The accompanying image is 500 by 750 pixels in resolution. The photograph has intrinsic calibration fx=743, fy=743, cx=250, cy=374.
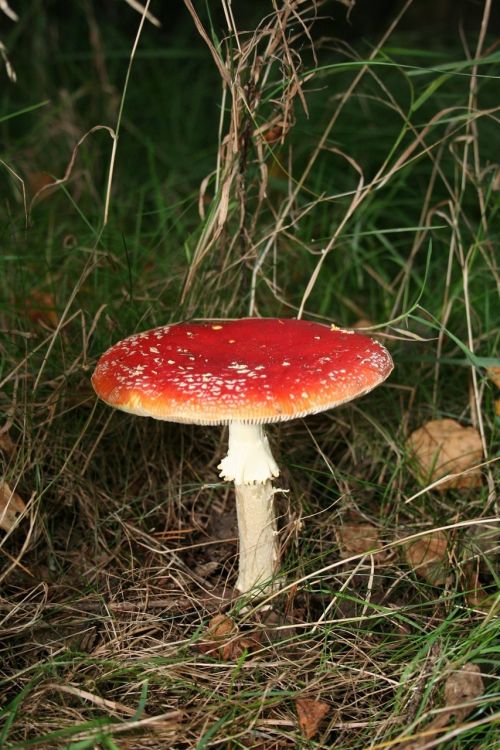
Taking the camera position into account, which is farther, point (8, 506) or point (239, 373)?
point (8, 506)

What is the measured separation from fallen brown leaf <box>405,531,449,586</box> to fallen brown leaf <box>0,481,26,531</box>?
1.29 m

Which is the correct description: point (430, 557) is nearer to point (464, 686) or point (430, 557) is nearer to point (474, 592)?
point (474, 592)

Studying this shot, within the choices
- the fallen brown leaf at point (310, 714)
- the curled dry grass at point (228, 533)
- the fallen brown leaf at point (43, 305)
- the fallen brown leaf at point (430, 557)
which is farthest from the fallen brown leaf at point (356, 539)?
the fallen brown leaf at point (43, 305)

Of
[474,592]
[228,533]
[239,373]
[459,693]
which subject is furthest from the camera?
[228,533]

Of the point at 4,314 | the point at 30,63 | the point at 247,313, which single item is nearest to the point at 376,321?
the point at 247,313

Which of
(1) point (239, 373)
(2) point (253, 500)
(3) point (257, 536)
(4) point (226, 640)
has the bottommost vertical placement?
(4) point (226, 640)

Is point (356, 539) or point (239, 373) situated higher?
point (239, 373)

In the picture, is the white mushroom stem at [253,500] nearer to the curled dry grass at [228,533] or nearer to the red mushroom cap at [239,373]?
the curled dry grass at [228,533]

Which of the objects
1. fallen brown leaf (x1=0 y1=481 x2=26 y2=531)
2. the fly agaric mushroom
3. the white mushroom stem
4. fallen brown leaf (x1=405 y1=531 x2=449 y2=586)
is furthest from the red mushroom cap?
Answer: fallen brown leaf (x1=405 y1=531 x2=449 y2=586)

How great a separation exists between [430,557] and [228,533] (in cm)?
73

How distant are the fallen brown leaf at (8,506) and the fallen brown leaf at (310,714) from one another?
105 cm

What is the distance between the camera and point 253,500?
7.82 feet

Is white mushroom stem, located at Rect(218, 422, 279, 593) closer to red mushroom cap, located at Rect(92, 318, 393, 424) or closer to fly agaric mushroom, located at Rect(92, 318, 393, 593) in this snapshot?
fly agaric mushroom, located at Rect(92, 318, 393, 593)

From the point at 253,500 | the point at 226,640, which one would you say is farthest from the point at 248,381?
the point at 226,640
